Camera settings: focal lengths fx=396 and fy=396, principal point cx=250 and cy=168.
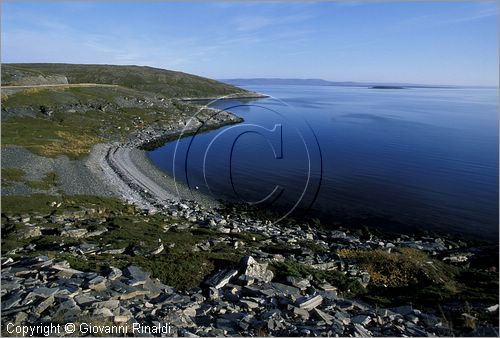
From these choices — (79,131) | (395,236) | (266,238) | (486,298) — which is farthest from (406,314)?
(79,131)

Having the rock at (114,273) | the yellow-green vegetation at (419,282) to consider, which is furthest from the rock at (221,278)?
the yellow-green vegetation at (419,282)

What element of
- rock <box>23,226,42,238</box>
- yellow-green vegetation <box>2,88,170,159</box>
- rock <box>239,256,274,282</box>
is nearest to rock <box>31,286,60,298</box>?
rock <box>239,256,274,282</box>

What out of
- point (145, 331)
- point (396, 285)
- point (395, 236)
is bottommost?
point (395, 236)

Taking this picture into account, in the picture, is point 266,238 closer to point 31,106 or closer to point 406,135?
point 406,135

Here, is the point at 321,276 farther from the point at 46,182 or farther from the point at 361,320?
the point at 46,182

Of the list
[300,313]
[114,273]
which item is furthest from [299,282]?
[114,273]

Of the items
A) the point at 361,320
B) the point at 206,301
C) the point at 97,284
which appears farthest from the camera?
the point at 206,301

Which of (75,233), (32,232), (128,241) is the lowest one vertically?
(75,233)
